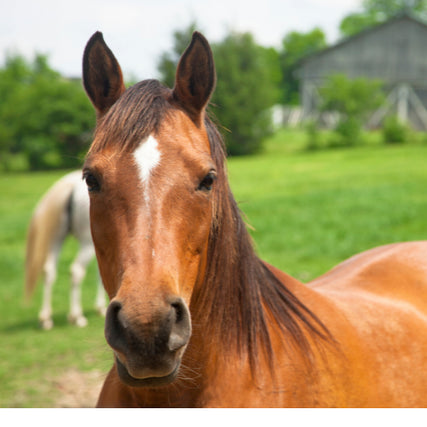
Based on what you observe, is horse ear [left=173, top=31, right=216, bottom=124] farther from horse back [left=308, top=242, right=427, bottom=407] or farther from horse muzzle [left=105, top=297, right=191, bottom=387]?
horse back [left=308, top=242, right=427, bottom=407]

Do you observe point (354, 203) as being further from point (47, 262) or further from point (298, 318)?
point (298, 318)

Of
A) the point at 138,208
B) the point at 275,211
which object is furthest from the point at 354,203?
the point at 138,208

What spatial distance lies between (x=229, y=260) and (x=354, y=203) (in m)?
10.4

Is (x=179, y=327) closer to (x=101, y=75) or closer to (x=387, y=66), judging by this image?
(x=101, y=75)

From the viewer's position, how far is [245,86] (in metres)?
16.7

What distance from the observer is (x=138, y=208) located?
1503mm

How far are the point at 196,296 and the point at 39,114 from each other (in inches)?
402

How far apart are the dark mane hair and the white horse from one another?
509cm

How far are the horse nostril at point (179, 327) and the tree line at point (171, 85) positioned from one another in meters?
0.81

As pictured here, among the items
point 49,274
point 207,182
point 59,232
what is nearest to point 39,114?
point 59,232

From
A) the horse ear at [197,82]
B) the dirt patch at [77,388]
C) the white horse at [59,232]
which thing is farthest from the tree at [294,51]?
the horse ear at [197,82]

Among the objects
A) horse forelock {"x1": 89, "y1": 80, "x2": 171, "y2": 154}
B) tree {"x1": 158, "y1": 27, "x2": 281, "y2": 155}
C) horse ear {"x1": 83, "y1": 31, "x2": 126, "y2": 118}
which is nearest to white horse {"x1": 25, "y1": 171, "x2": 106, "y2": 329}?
horse ear {"x1": 83, "y1": 31, "x2": 126, "y2": 118}

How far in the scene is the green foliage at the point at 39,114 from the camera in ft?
22.6

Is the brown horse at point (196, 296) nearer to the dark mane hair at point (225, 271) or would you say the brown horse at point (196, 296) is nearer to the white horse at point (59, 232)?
the dark mane hair at point (225, 271)
